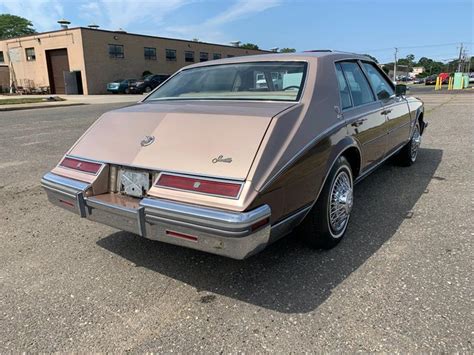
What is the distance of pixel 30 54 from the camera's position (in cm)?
3969

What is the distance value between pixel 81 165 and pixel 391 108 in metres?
3.51

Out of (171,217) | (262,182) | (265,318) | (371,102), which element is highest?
(371,102)

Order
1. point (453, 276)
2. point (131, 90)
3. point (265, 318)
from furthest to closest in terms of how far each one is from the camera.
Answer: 1. point (131, 90)
2. point (453, 276)
3. point (265, 318)

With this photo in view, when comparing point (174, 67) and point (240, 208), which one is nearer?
point (240, 208)

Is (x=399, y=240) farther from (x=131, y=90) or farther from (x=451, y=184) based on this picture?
(x=131, y=90)

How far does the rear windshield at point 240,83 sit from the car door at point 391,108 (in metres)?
1.41

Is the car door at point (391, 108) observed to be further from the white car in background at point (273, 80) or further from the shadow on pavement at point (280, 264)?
the white car in background at point (273, 80)

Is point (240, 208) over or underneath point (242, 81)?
underneath

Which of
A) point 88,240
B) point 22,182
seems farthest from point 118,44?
point 88,240

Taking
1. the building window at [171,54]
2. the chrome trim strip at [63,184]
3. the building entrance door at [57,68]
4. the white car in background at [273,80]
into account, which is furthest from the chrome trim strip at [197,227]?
the building window at [171,54]

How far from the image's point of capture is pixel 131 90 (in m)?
35.6

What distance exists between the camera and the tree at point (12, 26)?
70.2 m

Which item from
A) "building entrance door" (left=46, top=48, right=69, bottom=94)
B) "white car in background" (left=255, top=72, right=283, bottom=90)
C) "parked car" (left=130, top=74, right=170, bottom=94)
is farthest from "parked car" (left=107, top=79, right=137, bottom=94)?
"white car in background" (left=255, top=72, right=283, bottom=90)

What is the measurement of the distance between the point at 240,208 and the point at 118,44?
130ft
